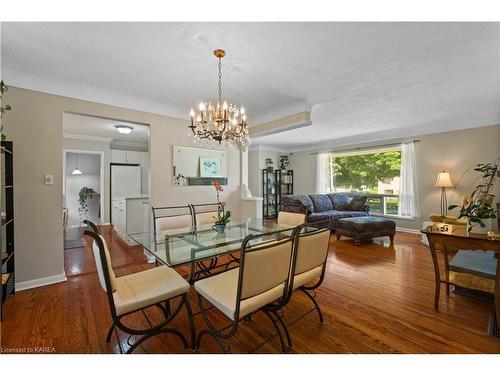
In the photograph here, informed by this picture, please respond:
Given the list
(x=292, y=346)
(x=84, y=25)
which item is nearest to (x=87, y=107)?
(x=84, y=25)

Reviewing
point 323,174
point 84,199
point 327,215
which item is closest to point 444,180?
point 327,215

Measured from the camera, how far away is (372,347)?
1562mm

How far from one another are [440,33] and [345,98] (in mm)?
1445

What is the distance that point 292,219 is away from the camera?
9.44 feet

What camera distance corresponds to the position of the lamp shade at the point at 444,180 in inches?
177

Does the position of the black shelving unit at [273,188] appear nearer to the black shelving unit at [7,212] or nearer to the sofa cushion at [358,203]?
the sofa cushion at [358,203]

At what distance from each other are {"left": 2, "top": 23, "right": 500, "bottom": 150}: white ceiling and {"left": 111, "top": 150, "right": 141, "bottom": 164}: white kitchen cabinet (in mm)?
3543

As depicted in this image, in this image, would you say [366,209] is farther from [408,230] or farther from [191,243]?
[191,243]

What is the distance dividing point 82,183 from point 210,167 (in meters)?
4.61

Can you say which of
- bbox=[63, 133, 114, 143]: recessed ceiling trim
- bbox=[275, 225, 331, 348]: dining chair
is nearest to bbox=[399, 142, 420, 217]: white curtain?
bbox=[275, 225, 331, 348]: dining chair

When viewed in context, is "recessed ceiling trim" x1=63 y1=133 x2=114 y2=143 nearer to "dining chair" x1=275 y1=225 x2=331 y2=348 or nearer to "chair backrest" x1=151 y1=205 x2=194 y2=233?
"chair backrest" x1=151 y1=205 x2=194 y2=233

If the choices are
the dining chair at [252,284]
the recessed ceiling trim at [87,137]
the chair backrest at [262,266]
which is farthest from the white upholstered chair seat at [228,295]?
the recessed ceiling trim at [87,137]

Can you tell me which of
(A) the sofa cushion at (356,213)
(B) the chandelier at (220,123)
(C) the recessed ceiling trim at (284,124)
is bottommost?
(A) the sofa cushion at (356,213)

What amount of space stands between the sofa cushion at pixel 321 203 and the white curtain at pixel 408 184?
1.68 meters
